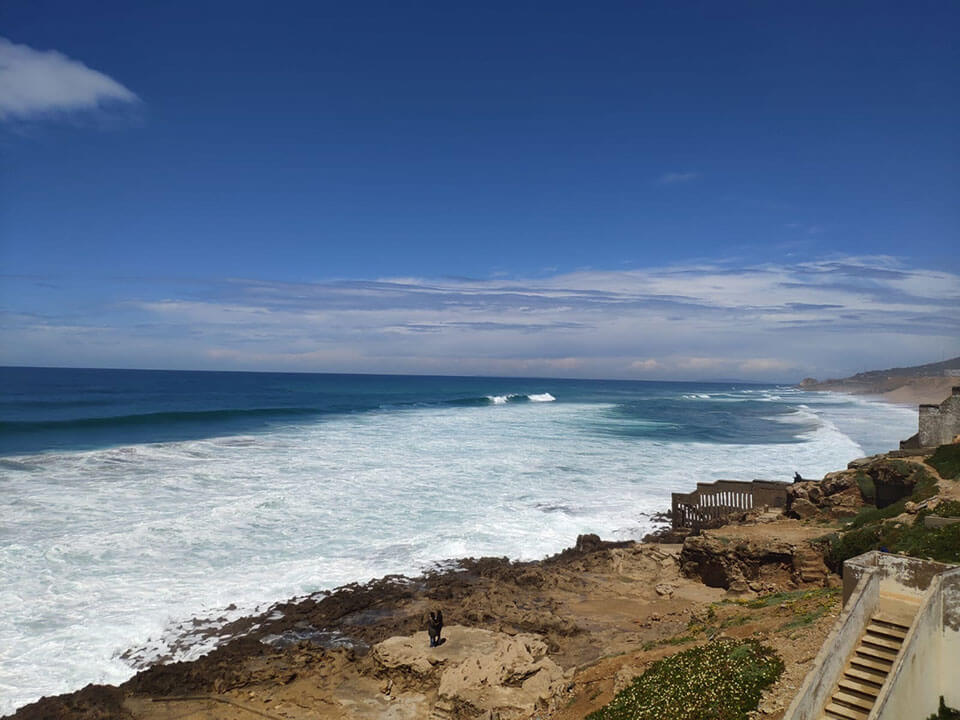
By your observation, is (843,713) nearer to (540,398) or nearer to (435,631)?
(435,631)

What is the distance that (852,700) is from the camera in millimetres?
7320

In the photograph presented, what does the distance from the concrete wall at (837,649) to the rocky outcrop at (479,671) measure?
394 cm

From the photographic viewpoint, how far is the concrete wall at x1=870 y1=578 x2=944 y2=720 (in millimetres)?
7066

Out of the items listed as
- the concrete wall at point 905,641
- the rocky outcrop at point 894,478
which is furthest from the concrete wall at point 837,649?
the rocky outcrop at point 894,478

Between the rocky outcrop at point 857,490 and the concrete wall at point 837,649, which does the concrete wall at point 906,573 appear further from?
the rocky outcrop at point 857,490

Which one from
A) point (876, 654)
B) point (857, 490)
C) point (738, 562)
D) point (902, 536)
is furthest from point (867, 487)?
point (876, 654)

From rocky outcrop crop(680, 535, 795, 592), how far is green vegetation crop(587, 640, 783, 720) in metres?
5.65

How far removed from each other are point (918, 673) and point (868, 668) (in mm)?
520

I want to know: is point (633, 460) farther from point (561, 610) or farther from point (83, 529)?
point (83, 529)

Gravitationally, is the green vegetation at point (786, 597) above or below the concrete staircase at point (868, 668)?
below

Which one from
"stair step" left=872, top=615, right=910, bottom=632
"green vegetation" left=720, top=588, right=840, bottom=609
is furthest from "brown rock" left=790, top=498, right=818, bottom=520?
"stair step" left=872, top=615, right=910, bottom=632

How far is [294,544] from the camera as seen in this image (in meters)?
17.9

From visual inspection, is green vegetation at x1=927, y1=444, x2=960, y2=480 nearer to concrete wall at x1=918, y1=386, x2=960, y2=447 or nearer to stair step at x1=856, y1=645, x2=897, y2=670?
concrete wall at x1=918, y1=386, x2=960, y2=447

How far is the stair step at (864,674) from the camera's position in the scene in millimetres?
7473
